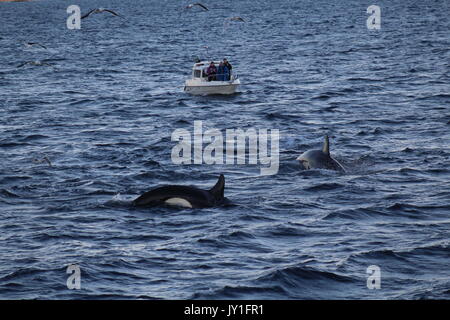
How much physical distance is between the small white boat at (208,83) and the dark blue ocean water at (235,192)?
33.0 inches

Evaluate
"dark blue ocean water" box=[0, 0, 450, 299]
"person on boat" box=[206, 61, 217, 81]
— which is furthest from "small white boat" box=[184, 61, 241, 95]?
"dark blue ocean water" box=[0, 0, 450, 299]

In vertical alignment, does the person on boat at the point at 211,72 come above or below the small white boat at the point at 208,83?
above

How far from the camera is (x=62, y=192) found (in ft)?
84.1

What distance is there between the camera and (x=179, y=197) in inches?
892

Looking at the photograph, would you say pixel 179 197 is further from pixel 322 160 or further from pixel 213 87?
pixel 213 87

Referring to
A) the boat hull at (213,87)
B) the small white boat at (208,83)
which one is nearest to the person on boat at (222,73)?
the small white boat at (208,83)

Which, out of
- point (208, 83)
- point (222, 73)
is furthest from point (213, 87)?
point (222, 73)

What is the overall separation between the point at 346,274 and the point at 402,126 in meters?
20.4

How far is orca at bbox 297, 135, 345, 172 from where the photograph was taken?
27.8m

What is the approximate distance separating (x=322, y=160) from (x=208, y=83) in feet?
74.1

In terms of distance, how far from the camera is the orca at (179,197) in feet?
74.1

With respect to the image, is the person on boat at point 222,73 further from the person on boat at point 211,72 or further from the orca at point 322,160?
the orca at point 322,160

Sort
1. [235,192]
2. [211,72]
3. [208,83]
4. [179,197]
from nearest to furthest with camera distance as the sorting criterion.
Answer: [179,197] < [235,192] < [208,83] < [211,72]
